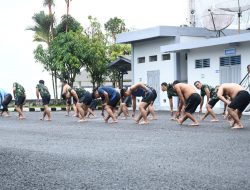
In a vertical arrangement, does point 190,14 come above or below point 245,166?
above

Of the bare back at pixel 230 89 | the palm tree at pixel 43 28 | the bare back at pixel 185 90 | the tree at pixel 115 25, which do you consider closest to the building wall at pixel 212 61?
the bare back at pixel 185 90

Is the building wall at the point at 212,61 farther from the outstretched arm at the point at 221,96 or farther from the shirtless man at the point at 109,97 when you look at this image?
the outstretched arm at the point at 221,96

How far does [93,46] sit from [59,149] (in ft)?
105

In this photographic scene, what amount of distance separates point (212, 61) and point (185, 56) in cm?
308

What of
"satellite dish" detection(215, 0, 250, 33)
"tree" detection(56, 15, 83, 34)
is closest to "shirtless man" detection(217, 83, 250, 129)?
"satellite dish" detection(215, 0, 250, 33)

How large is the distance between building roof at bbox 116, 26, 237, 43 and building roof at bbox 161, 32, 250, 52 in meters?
1.14

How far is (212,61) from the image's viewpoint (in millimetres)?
25938

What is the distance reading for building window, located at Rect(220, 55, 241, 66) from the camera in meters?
24.3

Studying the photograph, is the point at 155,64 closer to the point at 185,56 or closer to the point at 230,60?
the point at 185,56

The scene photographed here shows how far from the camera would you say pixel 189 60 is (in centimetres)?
2772

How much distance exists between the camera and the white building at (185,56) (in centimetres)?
2437

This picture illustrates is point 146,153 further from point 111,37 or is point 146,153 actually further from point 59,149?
point 111,37

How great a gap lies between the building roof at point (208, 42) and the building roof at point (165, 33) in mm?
1144

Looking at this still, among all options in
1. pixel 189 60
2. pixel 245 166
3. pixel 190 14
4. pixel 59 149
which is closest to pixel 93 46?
pixel 190 14
